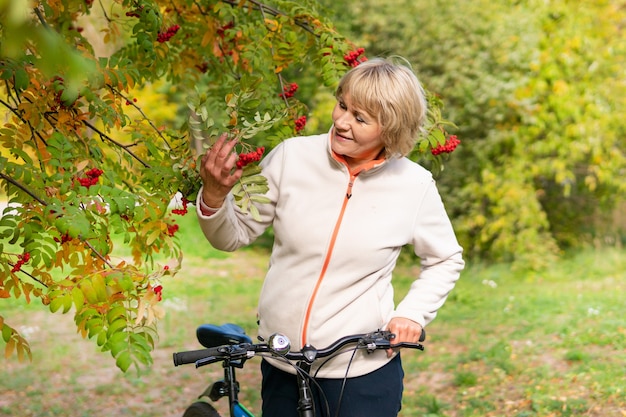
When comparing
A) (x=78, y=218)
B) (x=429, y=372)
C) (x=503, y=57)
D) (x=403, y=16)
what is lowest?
(x=429, y=372)

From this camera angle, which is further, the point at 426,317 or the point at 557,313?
the point at 557,313

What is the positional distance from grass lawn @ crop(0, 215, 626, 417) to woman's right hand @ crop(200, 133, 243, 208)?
3291 mm

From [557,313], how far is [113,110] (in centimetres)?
547

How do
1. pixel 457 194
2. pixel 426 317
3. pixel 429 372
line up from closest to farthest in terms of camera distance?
pixel 426 317, pixel 429 372, pixel 457 194

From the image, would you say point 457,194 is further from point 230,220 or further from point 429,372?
point 230,220

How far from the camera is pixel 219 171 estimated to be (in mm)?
2127

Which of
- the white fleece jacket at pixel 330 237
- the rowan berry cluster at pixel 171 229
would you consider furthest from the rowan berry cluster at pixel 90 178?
the white fleece jacket at pixel 330 237

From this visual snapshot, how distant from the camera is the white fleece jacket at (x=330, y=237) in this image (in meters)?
2.37

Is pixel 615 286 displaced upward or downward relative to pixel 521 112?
downward

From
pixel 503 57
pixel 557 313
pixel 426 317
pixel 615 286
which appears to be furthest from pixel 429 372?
pixel 503 57

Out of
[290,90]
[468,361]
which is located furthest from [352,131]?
[468,361]

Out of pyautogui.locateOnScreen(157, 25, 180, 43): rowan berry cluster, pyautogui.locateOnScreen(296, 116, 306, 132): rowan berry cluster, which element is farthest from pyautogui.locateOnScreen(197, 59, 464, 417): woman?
pyautogui.locateOnScreen(157, 25, 180, 43): rowan berry cluster

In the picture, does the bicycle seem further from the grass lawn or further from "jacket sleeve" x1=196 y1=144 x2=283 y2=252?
the grass lawn

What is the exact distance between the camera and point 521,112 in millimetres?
9875
